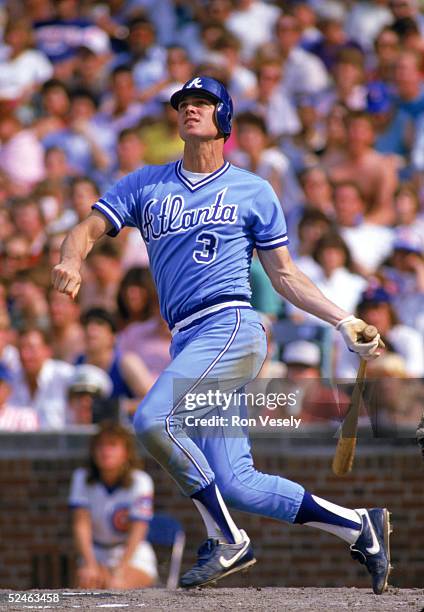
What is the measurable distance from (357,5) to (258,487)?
31.0ft

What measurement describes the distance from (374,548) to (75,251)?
1.84 meters

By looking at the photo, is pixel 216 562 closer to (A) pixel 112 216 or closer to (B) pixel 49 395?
(A) pixel 112 216

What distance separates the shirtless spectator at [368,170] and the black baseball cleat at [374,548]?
5774 mm

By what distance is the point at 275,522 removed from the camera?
9367mm

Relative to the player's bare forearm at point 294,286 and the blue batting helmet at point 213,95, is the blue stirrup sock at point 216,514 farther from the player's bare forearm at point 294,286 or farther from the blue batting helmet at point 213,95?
the blue batting helmet at point 213,95

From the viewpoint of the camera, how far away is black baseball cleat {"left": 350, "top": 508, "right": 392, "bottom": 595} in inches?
231

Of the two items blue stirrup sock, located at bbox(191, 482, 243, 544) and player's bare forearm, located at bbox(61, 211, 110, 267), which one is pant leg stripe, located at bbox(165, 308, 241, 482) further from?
player's bare forearm, located at bbox(61, 211, 110, 267)

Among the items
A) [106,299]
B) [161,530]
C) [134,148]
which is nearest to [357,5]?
[134,148]

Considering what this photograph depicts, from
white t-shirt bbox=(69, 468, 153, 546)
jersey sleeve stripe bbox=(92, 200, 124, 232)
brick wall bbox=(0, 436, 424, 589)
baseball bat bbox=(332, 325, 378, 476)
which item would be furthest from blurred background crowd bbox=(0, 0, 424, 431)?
jersey sleeve stripe bbox=(92, 200, 124, 232)

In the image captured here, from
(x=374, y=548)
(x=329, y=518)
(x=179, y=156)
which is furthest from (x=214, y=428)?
(x=179, y=156)

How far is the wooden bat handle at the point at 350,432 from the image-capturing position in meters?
6.04

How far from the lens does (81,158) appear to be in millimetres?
13094

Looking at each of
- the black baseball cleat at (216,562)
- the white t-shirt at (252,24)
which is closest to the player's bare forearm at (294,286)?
the black baseball cleat at (216,562)

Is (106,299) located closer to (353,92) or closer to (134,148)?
(134,148)
